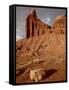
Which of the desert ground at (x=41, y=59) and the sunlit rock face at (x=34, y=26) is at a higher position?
the sunlit rock face at (x=34, y=26)

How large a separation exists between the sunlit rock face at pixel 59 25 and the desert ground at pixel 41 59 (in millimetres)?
29

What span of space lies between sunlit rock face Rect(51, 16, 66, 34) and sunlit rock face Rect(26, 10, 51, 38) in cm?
6

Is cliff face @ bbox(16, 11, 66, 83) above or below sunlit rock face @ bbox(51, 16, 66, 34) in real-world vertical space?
below

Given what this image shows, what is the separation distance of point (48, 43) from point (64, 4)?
313 millimetres

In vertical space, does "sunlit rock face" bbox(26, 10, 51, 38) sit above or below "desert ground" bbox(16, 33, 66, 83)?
above

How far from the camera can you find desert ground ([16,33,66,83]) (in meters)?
1.79

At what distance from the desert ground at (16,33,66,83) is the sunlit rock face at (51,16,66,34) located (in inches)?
1.1

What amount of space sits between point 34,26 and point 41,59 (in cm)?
23

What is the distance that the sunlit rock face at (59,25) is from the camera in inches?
73.9

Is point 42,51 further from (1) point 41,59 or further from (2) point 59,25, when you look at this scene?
(2) point 59,25

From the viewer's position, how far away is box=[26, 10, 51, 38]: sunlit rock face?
1.81 metres

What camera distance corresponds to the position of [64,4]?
6.34 ft
